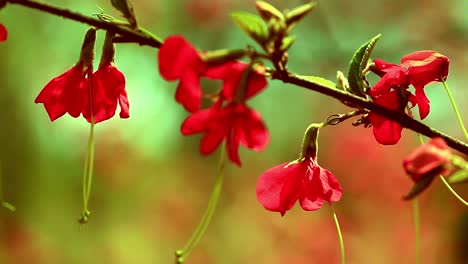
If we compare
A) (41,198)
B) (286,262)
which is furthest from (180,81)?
(41,198)

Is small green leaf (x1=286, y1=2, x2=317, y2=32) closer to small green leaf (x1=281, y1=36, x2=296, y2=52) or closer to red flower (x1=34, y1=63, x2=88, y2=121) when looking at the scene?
small green leaf (x1=281, y1=36, x2=296, y2=52)

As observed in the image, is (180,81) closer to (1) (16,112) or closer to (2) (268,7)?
(2) (268,7)

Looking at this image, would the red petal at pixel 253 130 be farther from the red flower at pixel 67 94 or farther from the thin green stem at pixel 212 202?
the red flower at pixel 67 94

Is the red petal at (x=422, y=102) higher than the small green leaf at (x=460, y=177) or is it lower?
higher

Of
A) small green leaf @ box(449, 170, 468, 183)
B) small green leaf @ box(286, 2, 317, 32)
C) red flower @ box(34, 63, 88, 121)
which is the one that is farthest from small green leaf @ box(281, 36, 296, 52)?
red flower @ box(34, 63, 88, 121)

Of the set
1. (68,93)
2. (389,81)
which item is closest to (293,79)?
(389,81)

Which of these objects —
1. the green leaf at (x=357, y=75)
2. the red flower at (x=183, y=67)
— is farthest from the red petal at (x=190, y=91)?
the green leaf at (x=357, y=75)

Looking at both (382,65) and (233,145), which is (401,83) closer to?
(382,65)
